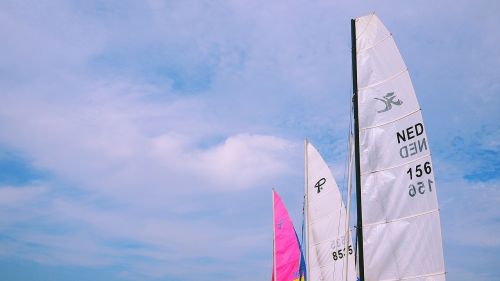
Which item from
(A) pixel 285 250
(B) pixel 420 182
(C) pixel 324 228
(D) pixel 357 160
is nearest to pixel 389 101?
(D) pixel 357 160

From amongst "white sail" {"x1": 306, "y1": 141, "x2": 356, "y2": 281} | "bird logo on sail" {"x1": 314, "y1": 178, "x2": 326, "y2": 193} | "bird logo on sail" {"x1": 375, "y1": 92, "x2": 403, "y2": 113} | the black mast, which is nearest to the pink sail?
"white sail" {"x1": 306, "y1": 141, "x2": 356, "y2": 281}

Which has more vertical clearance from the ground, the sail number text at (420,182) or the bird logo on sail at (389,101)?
the bird logo on sail at (389,101)

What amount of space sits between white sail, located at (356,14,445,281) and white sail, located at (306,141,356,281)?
14.1 m

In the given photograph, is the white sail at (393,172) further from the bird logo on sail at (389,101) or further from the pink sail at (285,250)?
the pink sail at (285,250)

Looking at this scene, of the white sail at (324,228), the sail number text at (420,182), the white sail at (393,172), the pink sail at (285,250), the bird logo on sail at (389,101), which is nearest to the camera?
the white sail at (393,172)

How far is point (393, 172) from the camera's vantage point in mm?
13852

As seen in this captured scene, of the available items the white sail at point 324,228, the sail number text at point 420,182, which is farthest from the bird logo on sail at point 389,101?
the white sail at point 324,228

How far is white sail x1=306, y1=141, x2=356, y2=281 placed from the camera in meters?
27.9

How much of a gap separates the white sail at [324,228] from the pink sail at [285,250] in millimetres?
2454

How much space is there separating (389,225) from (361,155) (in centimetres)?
220

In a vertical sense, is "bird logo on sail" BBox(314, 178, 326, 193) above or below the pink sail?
above

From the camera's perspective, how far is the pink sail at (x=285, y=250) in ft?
99.0

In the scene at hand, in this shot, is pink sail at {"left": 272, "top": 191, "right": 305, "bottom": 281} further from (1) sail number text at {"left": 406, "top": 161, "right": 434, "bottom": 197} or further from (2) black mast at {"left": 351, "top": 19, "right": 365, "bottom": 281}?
(1) sail number text at {"left": 406, "top": 161, "right": 434, "bottom": 197}

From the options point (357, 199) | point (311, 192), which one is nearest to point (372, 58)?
point (357, 199)
